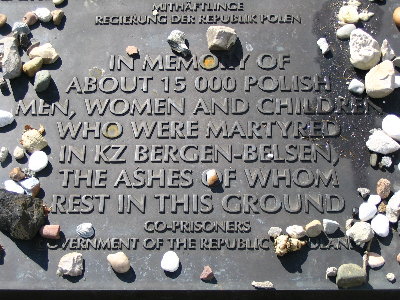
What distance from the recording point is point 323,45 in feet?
9.53

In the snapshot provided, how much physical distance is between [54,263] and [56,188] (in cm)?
30

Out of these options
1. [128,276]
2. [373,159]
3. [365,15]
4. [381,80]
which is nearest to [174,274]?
[128,276]

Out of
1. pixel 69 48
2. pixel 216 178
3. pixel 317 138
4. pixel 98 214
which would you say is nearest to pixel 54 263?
pixel 98 214

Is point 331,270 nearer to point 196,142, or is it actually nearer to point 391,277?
point 391,277

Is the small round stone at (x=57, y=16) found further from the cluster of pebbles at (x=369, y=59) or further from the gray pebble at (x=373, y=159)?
the gray pebble at (x=373, y=159)

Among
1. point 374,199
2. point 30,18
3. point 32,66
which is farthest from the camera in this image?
point 30,18

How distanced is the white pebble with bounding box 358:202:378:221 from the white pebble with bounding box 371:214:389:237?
2cm

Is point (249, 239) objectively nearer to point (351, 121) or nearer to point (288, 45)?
point (351, 121)

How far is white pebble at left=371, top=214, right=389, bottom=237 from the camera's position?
2596 millimetres

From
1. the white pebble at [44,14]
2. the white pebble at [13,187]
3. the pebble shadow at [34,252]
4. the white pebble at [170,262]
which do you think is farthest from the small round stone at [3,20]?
Result: the white pebble at [170,262]

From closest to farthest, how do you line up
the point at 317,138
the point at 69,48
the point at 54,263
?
the point at 54,263 < the point at 317,138 < the point at 69,48

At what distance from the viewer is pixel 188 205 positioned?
267cm

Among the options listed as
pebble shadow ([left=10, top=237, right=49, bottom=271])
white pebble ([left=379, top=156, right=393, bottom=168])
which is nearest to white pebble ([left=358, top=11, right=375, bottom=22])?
white pebble ([left=379, top=156, right=393, bottom=168])

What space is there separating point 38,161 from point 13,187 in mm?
141
